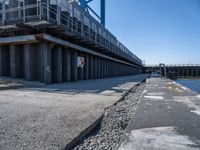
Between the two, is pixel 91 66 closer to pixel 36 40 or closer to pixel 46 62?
pixel 46 62

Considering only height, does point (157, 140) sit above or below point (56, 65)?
below

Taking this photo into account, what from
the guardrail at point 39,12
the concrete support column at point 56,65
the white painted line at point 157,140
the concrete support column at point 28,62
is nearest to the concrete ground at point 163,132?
the white painted line at point 157,140

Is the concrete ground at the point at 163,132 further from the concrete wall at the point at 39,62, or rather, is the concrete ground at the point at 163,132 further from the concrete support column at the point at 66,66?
Answer: the concrete support column at the point at 66,66

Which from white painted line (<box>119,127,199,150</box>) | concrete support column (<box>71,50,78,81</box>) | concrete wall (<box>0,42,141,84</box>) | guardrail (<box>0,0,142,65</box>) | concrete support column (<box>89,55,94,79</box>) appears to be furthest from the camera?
concrete support column (<box>89,55,94,79</box>)

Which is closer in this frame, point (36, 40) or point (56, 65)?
point (36, 40)

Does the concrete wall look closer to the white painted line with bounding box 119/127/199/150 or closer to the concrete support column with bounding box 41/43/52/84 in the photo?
the concrete support column with bounding box 41/43/52/84

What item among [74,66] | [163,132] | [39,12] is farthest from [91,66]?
[163,132]

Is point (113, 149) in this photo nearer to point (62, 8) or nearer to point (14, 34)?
point (14, 34)

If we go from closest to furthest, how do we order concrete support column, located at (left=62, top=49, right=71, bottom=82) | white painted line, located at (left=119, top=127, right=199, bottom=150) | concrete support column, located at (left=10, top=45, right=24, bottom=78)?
white painted line, located at (left=119, top=127, right=199, bottom=150) < concrete support column, located at (left=10, top=45, right=24, bottom=78) < concrete support column, located at (left=62, top=49, right=71, bottom=82)

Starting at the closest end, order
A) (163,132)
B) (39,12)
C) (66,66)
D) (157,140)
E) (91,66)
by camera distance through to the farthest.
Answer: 1. (157,140)
2. (163,132)
3. (39,12)
4. (66,66)
5. (91,66)

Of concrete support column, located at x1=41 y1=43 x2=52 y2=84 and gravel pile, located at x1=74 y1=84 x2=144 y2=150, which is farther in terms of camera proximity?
concrete support column, located at x1=41 y1=43 x2=52 y2=84

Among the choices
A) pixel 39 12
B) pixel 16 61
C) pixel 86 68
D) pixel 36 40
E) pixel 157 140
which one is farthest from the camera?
pixel 86 68

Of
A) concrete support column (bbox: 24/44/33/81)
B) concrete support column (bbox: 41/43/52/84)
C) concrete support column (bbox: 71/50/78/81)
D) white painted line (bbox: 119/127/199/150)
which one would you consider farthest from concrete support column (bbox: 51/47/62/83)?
white painted line (bbox: 119/127/199/150)

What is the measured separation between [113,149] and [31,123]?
1.65 meters
